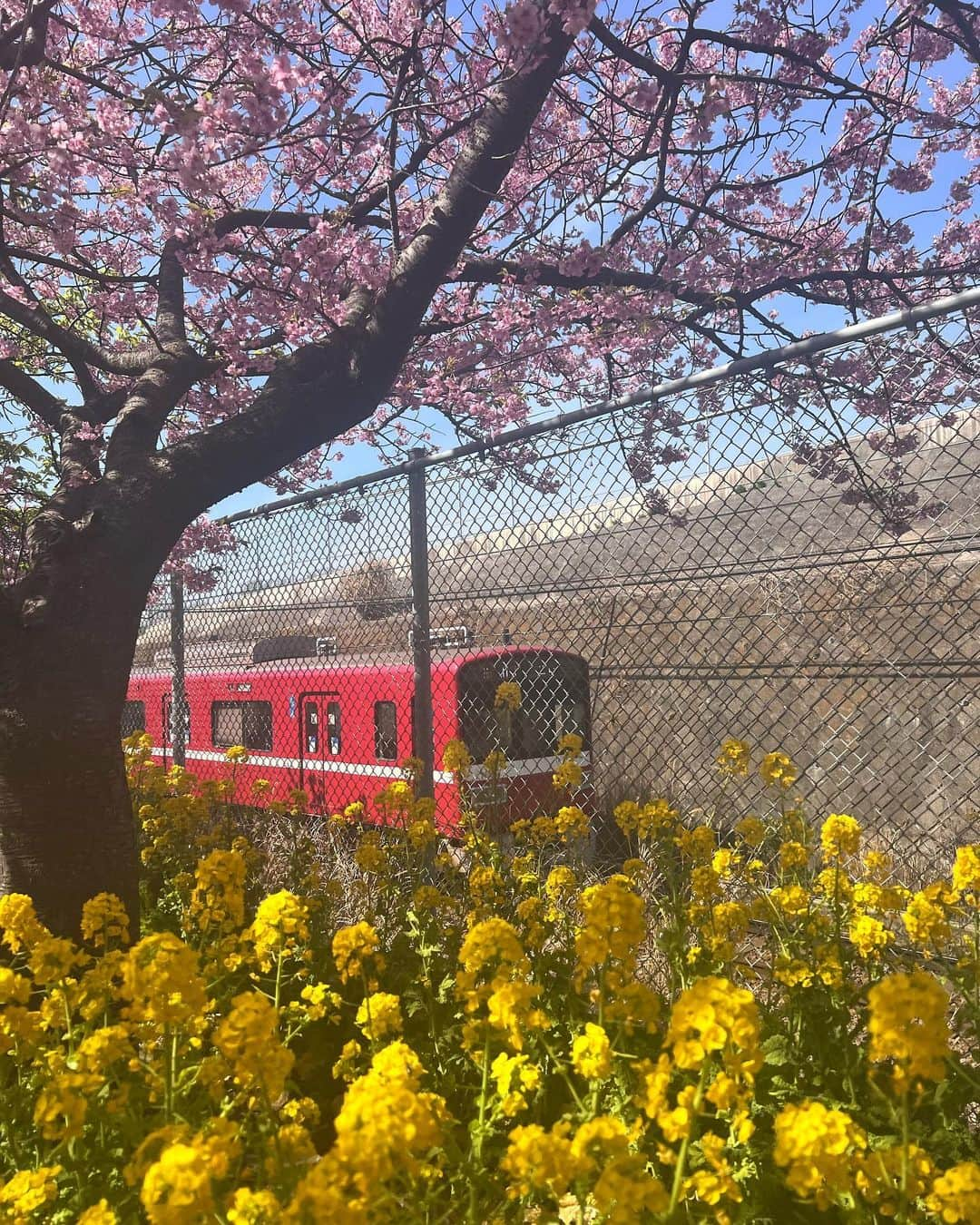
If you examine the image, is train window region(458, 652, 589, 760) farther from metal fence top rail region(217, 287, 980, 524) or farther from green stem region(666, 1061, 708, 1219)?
green stem region(666, 1061, 708, 1219)

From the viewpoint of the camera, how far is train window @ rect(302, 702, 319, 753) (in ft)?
30.5

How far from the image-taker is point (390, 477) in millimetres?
5023

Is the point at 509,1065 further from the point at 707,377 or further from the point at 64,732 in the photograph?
the point at 707,377

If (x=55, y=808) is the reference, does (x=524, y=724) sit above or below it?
below

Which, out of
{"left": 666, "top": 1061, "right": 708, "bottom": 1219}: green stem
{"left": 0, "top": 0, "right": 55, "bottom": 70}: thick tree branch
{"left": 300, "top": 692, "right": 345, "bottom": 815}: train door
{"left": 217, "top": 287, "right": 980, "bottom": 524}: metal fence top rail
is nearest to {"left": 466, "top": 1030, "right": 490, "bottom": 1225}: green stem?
{"left": 666, "top": 1061, "right": 708, "bottom": 1219}: green stem

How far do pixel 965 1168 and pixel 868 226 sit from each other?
4608 mm

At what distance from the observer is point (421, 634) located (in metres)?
4.66

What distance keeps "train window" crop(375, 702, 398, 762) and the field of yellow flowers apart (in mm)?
4802

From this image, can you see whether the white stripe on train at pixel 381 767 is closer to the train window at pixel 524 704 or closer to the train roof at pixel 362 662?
the train window at pixel 524 704

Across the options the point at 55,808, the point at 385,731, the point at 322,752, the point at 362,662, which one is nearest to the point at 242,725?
the point at 322,752

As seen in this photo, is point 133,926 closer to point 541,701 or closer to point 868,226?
point 868,226

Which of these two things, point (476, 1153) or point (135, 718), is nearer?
point (476, 1153)

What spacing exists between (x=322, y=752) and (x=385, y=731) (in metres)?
0.73

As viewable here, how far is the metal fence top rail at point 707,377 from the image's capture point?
2.99m
